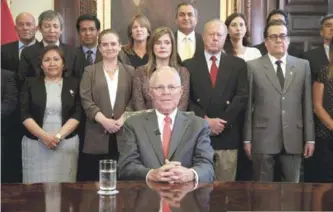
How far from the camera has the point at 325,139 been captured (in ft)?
14.5

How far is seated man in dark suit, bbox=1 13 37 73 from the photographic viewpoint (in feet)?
15.9

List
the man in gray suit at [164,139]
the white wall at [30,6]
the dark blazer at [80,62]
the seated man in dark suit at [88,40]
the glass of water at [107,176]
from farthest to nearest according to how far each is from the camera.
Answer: the white wall at [30,6] < the seated man in dark suit at [88,40] < the dark blazer at [80,62] < the man in gray suit at [164,139] < the glass of water at [107,176]

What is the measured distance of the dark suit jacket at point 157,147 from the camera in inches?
121

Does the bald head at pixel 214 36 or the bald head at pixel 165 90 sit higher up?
the bald head at pixel 214 36

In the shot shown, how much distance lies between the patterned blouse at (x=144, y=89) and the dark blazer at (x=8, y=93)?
90 centimetres

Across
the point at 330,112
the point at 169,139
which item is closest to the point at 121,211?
the point at 169,139

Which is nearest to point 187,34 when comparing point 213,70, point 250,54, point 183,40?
point 183,40

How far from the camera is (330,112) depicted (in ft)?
14.3

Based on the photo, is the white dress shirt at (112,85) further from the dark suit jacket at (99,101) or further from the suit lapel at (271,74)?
the suit lapel at (271,74)

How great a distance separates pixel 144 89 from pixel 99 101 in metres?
0.37

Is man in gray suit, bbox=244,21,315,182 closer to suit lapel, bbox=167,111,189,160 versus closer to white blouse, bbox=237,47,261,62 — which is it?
white blouse, bbox=237,47,261,62

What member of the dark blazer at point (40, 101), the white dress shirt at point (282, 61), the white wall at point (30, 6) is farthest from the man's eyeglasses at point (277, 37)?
the white wall at point (30, 6)

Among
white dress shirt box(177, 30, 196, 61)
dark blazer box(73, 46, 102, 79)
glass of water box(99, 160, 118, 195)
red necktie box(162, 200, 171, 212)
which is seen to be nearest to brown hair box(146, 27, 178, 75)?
dark blazer box(73, 46, 102, 79)

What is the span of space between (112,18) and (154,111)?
3.00 metres
